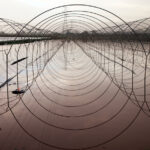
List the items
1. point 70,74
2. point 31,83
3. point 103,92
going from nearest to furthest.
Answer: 1. point 103,92
2. point 31,83
3. point 70,74

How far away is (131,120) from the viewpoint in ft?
17.9

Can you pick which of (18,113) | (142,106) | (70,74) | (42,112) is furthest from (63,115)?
(70,74)

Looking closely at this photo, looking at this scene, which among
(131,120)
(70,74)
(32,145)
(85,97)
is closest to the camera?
(32,145)

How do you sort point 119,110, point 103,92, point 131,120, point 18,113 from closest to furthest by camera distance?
1. point 131,120
2. point 18,113
3. point 119,110
4. point 103,92

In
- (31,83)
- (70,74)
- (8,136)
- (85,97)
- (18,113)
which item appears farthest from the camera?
(70,74)

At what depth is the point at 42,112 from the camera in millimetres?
6027

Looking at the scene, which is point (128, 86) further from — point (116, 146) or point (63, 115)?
point (116, 146)

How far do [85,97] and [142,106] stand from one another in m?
1.92

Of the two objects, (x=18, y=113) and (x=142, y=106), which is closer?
(x=18, y=113)

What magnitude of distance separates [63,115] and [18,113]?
1.06 metres

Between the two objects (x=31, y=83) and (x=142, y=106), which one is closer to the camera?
(x=142, y=106)

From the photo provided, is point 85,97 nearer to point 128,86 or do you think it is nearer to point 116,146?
point 128,86

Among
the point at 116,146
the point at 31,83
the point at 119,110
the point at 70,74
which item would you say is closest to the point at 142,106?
the point at 119,110

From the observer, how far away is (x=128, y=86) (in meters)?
8.65
